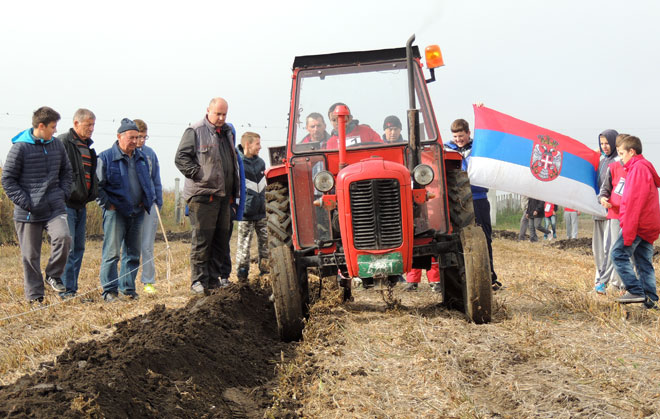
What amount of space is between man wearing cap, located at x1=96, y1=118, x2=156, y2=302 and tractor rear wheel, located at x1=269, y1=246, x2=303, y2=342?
2.82 metres

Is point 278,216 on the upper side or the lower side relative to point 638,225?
upper

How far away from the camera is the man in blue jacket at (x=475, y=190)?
7699mm

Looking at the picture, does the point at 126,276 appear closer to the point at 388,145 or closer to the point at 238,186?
the point at 238,186

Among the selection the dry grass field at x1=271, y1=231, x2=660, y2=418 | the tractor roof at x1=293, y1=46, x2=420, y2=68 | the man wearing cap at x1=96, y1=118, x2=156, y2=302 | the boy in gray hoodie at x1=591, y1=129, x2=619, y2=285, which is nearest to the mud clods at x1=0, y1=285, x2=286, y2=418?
the dry grass field at x1=271, y1=231, x2=660, y2=418

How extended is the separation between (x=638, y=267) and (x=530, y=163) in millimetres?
2328

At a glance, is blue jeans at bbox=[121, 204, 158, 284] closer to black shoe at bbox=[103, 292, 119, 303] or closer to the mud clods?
black shoe at bbox=[103, 292, 119, 303]

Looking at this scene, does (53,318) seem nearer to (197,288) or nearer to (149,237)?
(197,288)

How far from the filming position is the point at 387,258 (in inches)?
205

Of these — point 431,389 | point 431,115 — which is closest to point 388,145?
point 431,115

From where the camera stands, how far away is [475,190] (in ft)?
26.2

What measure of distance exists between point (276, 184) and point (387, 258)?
1278 millimetres

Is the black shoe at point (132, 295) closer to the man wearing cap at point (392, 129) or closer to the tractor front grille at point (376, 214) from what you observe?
the tractor front grille at point (376, 214)

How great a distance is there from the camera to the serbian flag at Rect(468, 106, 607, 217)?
8.22 meters

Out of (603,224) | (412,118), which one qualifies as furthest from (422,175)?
(603,224)
